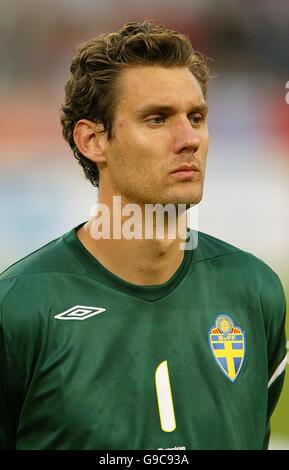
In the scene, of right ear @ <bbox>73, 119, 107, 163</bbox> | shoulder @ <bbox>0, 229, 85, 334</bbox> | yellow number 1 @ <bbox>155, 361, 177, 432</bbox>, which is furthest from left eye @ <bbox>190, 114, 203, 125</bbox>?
yellow number 1 @ <bbox>155, 361, 177, 432</bbox>

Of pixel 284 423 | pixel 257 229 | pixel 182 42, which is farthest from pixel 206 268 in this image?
pixel 257 229

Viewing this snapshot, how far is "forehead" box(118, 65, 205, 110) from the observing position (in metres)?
2.06

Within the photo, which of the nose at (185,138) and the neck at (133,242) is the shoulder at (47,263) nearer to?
the neck at (133,242)

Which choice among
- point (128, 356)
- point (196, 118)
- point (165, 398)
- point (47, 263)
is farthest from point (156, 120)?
point (165, 398)

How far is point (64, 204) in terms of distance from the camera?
4.45 m

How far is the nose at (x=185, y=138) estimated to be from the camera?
2008mm

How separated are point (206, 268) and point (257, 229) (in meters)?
2.44

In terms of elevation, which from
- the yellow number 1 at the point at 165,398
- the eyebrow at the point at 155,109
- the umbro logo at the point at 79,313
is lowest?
the yellow number 1 at the point at 165,398

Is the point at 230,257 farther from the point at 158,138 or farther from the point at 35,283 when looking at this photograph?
the point at 35,283

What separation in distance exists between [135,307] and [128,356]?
15 centimetres

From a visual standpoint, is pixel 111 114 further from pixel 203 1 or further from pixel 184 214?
pixel 203 1

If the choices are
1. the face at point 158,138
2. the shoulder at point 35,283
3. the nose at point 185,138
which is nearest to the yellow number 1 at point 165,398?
the shoulder at point 35,283

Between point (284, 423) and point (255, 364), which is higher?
point (255, 364)

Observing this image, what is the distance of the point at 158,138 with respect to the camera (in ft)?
6.68
